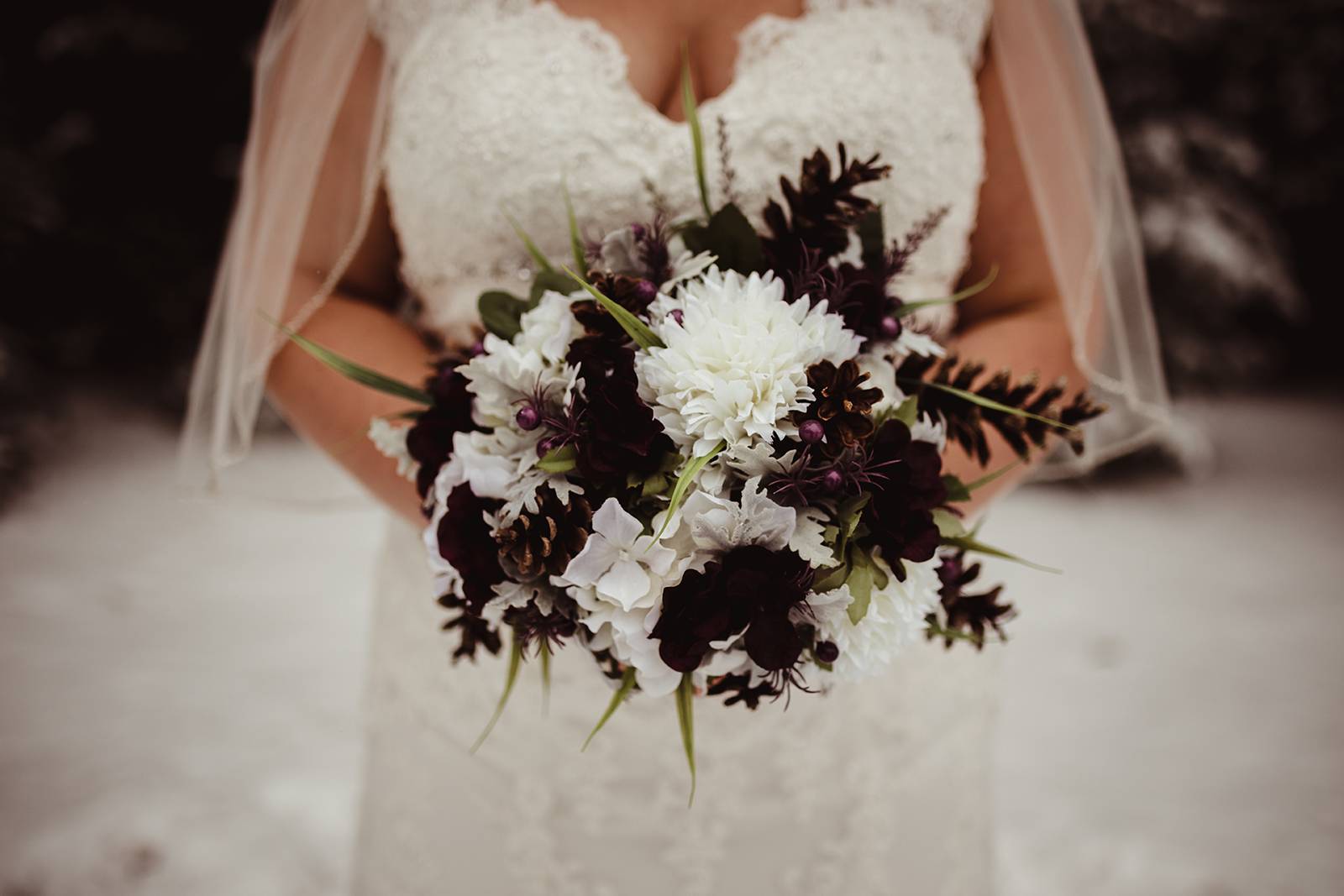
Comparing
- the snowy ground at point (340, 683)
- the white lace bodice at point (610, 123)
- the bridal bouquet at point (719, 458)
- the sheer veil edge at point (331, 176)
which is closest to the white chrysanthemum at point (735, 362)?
the bridal bouquet at point (719, 458)

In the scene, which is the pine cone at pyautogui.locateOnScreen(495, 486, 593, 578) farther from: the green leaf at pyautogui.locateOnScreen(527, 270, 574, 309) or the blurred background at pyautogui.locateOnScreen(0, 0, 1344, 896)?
the blurred background at pyautogui.locateOnScreen(0, 0, 1344, 896)

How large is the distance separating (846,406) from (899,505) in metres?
0.10

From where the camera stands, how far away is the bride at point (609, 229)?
121 centimetres

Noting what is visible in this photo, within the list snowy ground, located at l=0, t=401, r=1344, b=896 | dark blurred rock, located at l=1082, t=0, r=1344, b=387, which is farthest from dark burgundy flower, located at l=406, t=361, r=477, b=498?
dark blurred rock, located at l=1082, t=0, r=1344, b=387

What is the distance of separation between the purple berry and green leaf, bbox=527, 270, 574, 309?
0.18m

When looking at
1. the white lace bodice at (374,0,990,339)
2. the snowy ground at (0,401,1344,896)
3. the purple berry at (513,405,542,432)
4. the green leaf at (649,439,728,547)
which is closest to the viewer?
the green leaf at (649,439,728,547)

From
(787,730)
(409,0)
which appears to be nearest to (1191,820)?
(787,730)

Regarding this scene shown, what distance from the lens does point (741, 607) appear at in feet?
2.52

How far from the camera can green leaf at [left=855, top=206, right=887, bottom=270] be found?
971 millimetres

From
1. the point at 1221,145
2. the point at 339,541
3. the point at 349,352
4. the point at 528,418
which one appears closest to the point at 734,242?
the point at 528,418

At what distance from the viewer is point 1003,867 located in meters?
2.49

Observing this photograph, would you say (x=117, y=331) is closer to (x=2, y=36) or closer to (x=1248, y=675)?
(x=2, y=36)

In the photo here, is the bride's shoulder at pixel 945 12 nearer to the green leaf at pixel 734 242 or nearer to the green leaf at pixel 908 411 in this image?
the green leaf at pixel 734 242

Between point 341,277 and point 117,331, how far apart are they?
4.36 metres
